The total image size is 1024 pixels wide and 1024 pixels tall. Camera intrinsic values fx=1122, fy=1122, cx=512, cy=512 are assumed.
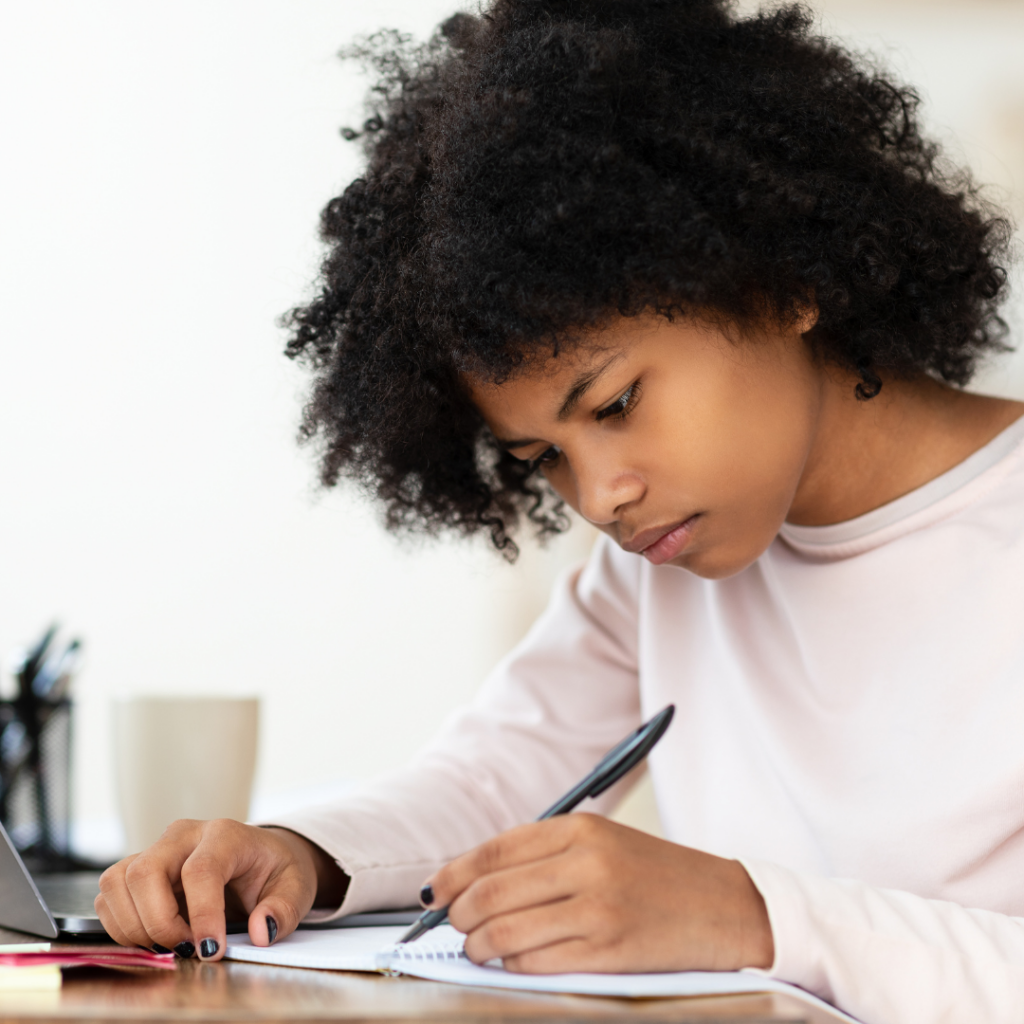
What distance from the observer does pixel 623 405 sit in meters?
0.74

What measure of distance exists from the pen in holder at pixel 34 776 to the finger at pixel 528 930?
0.67m

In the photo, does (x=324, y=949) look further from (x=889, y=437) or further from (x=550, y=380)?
(x=889, y=437)

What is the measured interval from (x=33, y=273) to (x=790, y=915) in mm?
2083

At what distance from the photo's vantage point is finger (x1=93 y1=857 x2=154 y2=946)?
596 mm

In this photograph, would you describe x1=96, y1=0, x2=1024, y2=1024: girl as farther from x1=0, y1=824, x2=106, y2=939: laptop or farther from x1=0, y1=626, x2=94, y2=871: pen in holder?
Answer: x1=0, y1=626, x2=94, y2=871: pen in holder

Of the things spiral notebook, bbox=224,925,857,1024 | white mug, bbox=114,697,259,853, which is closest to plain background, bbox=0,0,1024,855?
white mug, bbox=114,697,259,853

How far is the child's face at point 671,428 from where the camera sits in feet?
2.40

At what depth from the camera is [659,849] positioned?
52 centimetres

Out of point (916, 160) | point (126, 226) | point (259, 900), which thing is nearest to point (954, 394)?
point (916, 160)

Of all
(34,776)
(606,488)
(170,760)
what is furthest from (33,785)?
(606,488)

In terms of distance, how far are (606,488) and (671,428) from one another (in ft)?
0.20

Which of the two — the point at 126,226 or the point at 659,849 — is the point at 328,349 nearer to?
the point at 659,849

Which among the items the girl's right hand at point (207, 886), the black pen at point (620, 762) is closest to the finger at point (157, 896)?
the girl's right hand at point (207, 886)

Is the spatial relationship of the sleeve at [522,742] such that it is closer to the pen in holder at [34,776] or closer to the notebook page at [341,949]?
the notebook page at [341,949]
